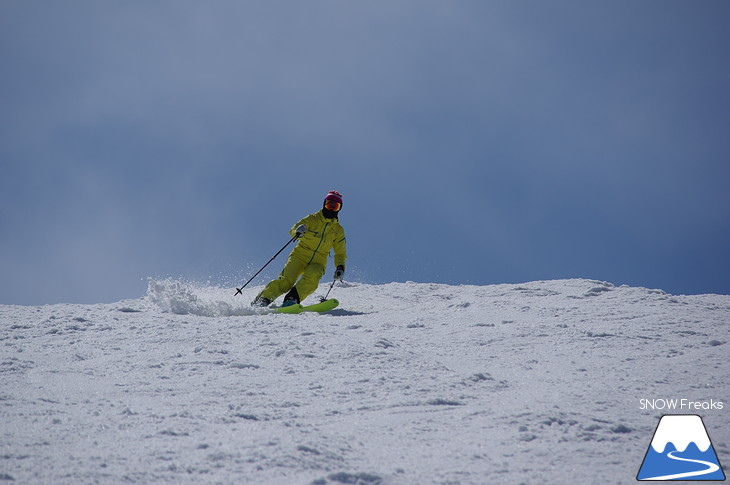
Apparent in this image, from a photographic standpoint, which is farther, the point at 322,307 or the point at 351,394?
the point at 322,307

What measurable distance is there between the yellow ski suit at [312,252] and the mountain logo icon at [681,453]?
6.85m

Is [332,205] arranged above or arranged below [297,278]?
above

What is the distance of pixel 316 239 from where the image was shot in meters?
10.4

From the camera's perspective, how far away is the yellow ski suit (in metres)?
10.1

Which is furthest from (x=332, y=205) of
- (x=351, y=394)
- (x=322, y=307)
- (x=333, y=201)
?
(x=351, y=394)

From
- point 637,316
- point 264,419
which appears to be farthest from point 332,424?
point 637,316

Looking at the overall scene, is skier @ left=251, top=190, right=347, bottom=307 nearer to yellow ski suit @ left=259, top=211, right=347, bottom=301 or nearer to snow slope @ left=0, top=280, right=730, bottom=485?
yellow ski suit @ left=259, top=211, right=347, bottom=301

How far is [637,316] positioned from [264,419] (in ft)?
17.3

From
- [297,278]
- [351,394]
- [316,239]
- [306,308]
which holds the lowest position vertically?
[351,394]

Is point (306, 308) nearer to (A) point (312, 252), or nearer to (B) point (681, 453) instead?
(A) point (312, 252)

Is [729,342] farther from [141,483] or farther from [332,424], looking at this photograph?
[141,483]

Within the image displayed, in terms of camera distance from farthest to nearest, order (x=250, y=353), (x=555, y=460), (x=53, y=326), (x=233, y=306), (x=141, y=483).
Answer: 1. (x=233, y=306)
2. (x=53, y=326)
3. (x=250, y=353)
4. (x=555, y=460)
5. (x=141, y=483)

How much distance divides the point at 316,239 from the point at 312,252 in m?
0.24

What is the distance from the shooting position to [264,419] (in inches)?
150
